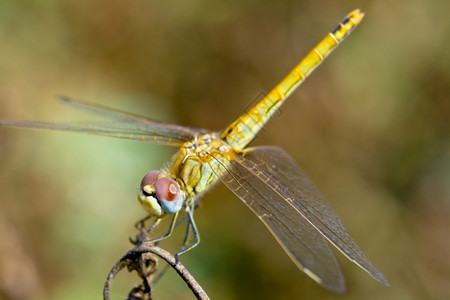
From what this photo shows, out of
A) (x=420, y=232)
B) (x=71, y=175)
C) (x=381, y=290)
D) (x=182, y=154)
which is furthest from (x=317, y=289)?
(x=71, y=175)

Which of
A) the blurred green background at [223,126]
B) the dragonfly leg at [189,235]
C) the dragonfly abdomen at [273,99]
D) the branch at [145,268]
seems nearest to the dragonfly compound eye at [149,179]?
the dragonfly leg at [189,235]

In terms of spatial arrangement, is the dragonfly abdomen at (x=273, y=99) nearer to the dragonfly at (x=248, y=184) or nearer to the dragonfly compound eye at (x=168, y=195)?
the dragonfly at (x=248, y=184)

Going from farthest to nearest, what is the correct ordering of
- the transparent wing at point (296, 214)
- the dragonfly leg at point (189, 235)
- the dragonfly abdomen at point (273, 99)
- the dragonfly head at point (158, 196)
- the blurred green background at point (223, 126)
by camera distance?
the blurred green background at point (223, 126), the dragonfly abdomen at point (273, 99), the dragonfly leg at point (189, 235), the dragonfly head at point (158, 196), the transparent wing at point (296, 214)

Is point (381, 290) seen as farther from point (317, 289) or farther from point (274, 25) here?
point (274, 25)

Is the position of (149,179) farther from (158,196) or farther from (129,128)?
(129,128)

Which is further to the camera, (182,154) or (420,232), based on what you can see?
(420,232)

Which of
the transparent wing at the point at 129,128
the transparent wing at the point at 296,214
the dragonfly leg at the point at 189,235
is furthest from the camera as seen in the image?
the transparent wing at the point at 129,128
